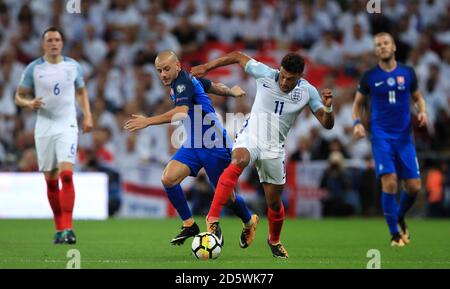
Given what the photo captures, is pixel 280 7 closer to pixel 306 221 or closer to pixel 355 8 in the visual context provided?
pixel 355 8

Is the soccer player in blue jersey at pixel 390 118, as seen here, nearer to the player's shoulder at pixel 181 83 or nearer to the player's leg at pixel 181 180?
the player's leg at pixel 181 180

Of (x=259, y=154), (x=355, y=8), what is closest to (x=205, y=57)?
(x=355, y=8)

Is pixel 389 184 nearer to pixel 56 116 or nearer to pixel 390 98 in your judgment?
pixel 390 98

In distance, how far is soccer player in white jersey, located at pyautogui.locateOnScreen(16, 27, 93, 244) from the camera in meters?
11.9

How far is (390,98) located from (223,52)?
943 centimetres

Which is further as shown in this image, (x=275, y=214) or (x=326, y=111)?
(x=275, y=214)

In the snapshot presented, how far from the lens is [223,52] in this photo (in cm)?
2131

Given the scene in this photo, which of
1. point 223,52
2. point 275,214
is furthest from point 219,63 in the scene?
point 223,52

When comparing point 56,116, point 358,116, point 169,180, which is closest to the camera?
point 169,180

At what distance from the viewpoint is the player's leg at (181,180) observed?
34.9 feet

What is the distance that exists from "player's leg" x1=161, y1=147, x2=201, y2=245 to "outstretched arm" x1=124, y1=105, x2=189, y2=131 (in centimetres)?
95

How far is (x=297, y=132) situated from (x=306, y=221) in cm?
297
